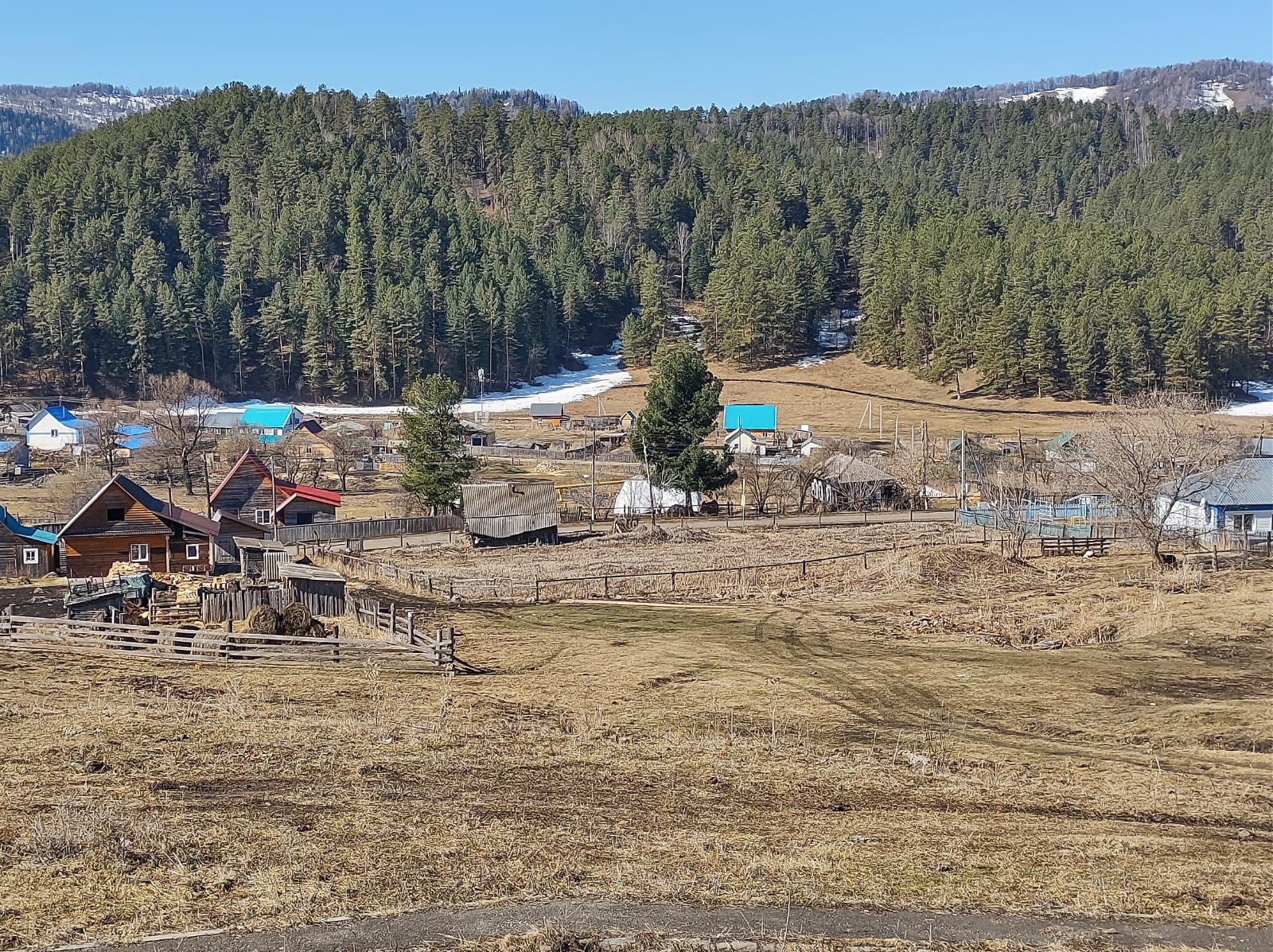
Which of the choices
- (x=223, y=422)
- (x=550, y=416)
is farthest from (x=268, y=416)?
(x=550, y=416)

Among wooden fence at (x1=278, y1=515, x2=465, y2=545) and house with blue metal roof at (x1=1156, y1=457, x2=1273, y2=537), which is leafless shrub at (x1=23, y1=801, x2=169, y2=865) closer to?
wooden fence at (x1=278, y1=515, x2=465, y2=545)

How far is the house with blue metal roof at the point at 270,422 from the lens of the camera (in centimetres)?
9538

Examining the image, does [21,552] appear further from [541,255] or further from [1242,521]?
[541,255]

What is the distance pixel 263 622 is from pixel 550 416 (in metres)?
78.8

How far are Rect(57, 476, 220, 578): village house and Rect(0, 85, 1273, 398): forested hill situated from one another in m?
78.7

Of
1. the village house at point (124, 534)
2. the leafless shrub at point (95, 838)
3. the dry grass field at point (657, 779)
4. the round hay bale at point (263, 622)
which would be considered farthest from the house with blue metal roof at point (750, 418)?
the leafless shrub at point (95, 838)

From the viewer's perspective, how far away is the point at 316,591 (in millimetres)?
32531

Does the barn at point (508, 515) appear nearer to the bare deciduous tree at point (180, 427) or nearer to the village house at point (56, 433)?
the bare deciduous tree at point (180, 427)

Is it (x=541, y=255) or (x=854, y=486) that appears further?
(x=541, y=255)

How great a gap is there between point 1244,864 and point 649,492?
46347mm

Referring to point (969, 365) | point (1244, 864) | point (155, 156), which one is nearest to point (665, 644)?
point (1244, 864)

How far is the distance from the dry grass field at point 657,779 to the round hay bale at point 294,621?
3475 millimetres

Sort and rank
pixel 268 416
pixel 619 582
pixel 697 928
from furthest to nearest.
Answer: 1. pixel 268 416
2. pixel 619 582
3. pixel 697 928

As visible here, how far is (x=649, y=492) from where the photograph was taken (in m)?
59.5
